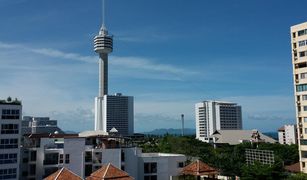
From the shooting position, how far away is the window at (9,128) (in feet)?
139

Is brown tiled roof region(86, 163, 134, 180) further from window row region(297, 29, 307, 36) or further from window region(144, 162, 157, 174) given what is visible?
window row region(297, 29, 307, 36)

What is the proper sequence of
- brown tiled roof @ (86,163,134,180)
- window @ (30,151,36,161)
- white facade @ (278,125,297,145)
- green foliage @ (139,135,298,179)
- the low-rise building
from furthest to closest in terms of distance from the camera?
white facade @ (278,125,297,145), the low-rise building, green foliage @ (139,135,298,179), window @ (30,151,36,161), brown tiled roof @ (86,163,134,180)

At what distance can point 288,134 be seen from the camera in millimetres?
166250

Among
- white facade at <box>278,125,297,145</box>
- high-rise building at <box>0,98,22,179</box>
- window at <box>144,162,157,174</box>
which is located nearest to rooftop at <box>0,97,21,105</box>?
high-rise building at <box>0,98,22,179</box>

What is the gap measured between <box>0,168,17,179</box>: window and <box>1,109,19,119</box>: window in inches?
263

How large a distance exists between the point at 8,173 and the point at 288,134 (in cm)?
15131

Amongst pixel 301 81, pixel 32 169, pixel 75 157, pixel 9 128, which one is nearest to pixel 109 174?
pixel 75 157

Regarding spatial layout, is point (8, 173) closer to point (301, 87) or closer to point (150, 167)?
point (150, 167)

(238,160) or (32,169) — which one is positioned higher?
(32,169)

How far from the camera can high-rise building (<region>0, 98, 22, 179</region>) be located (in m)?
41.8

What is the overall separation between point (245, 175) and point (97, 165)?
21035 mm

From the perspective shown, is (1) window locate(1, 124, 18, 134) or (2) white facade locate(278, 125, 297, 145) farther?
(2) white facade locate(278, 125, 297, 145)

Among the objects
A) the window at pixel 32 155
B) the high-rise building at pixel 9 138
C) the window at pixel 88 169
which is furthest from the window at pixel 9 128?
the window at pixel 88 169

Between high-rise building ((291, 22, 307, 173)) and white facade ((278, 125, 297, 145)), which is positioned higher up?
high-rise building ((291, 22, 307, 173))
